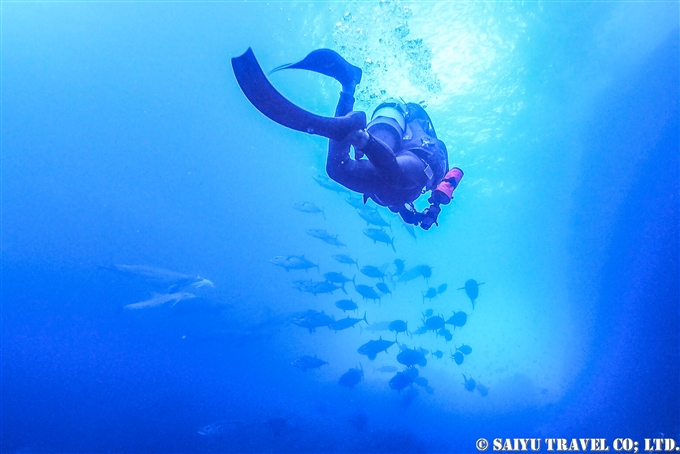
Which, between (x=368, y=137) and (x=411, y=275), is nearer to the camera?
(x=368, y=137)

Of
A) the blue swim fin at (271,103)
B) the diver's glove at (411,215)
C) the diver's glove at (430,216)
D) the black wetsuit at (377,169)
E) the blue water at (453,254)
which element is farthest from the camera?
the blue water at (453,254)

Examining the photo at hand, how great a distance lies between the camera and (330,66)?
3.05m

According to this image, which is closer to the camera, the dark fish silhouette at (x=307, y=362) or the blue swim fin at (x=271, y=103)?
the blue swim fin at (x=271, y=103)

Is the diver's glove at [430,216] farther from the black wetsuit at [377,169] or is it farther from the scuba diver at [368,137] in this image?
the black wetsuit at [377,169]

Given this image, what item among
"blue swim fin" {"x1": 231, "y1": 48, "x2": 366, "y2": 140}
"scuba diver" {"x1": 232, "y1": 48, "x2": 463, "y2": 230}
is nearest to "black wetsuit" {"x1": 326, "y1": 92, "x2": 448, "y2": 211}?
"scuba diver" {"x1": 232, "y1": 48, "x2": 463, "y2": 230}

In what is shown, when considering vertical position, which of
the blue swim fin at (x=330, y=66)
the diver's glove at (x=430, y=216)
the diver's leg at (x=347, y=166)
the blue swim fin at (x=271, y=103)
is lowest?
the blue swim fin at (x=271, y=103)

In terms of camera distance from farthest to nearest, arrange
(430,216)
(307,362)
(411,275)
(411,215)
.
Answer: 1. (411,275)
2. (307,362)
3. (411,215)
4. (430,216)

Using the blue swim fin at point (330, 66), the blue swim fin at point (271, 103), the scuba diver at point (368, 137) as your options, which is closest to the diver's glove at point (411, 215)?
the scuba diver at point (368, 137)

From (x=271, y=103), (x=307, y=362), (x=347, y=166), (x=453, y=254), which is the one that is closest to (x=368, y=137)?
(x=347, y=166)

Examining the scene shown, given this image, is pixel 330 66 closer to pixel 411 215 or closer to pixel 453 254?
pixel 411 215

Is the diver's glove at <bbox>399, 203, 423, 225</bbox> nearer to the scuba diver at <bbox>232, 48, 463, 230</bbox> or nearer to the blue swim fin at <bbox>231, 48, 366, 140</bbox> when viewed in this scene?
the scuba diver at <bbox>232, 48, 463, 230</bbox>

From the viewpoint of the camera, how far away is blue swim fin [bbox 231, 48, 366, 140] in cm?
215

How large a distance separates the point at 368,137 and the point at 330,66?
0.86 m

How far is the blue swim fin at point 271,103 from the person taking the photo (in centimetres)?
215
